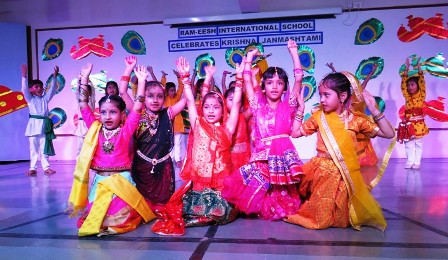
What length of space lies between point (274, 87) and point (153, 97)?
1.03 metres

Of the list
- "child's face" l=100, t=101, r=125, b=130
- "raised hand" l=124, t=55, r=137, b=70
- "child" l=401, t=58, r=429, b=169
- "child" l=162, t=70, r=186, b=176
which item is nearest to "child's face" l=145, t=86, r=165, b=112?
"raised hand" l=124, t=55, r=137, b=70

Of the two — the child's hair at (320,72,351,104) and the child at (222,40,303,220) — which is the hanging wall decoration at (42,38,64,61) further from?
the child's hair at (320,72,351,104)

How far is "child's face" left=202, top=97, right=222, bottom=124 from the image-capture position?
3057mm

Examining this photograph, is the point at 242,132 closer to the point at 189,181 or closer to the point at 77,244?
the point at 189,181

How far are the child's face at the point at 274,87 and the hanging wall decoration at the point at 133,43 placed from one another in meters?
5.28

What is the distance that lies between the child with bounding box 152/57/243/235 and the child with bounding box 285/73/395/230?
0.58 meters

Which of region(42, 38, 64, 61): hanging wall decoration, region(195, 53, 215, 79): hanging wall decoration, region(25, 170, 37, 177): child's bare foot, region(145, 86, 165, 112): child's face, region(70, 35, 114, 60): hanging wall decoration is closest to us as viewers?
region(145, 86, 165, 112): child's face

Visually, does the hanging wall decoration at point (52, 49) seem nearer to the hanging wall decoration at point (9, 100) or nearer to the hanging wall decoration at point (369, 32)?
the hanging wall decoration at point (9, 100)

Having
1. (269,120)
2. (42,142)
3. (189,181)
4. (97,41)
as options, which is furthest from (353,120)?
(97,41)

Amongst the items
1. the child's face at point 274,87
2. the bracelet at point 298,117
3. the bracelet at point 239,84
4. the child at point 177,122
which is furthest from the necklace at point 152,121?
the child at point 177,122

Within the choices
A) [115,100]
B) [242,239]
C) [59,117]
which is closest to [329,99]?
[242,239]

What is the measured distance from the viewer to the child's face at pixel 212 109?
3057mm

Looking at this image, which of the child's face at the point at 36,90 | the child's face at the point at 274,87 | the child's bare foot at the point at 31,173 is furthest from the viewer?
the child's face at the point at 36,90

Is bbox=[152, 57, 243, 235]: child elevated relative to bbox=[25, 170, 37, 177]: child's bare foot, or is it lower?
elevated
